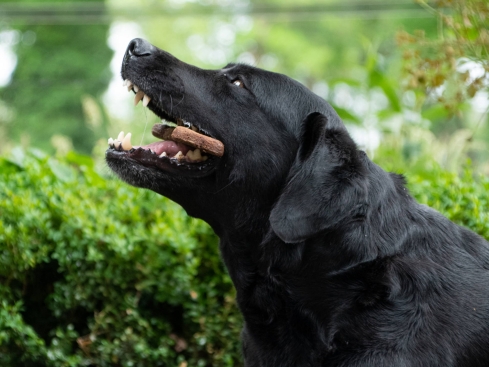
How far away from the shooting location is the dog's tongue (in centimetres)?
278

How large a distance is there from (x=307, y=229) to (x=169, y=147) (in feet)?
2.88

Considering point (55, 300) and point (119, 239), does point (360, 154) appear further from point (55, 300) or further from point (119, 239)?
point (55, 300)

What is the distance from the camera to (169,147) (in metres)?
2.82

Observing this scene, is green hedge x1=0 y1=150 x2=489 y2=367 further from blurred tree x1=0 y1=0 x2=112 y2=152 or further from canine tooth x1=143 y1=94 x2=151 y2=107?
blurred tree x1=0 y1=0 x2=112 y2=152

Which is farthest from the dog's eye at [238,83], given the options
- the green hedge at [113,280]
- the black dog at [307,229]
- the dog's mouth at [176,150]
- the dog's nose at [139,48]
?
the green hedge at [113,280]

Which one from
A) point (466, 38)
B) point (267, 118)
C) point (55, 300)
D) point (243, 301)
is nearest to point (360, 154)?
point (267, 118)

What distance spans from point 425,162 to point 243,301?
2.95 metres

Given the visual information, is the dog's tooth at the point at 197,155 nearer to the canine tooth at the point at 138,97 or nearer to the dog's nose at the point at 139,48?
the canine tooth at the point at 138,97

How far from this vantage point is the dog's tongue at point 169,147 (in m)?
2.78

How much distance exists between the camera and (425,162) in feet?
16.6

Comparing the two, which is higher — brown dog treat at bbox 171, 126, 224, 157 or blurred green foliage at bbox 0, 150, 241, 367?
brown dog treat at bbox 171, 126, 224, 157

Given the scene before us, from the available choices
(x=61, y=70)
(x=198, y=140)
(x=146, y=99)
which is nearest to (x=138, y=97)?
(x=146, y=99)

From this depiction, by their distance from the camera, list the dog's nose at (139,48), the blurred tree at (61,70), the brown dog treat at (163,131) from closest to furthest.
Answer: the dog's nose at (139,48), the brown dog treat at (163,131), the blurred tree at (61,70)

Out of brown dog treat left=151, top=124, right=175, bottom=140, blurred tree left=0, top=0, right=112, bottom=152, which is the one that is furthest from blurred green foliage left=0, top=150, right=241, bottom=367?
blurred tree left=0, top=0, right=112, bottom=152
